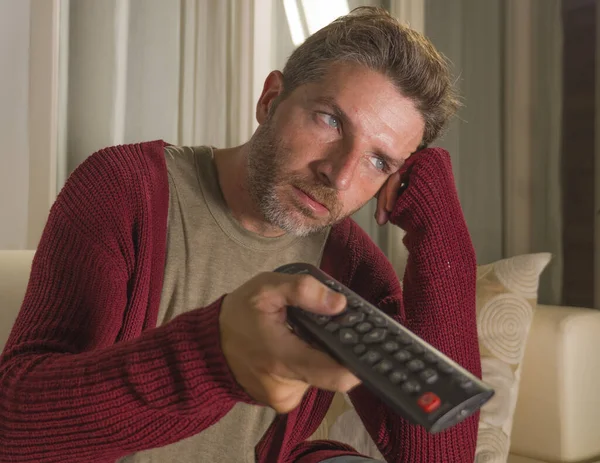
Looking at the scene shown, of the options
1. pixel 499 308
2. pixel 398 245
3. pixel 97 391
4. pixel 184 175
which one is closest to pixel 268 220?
pixel 184 175

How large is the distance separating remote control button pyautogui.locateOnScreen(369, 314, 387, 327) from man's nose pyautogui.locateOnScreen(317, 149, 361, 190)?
0.36m

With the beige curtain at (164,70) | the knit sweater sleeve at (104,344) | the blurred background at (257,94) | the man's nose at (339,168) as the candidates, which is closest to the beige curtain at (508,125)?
the blurred background at (257,94)

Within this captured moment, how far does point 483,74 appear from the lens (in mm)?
1621

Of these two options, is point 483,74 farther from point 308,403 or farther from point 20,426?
point 20,426

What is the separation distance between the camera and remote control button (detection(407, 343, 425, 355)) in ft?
1.41

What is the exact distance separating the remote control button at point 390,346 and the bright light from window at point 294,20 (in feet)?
4.93

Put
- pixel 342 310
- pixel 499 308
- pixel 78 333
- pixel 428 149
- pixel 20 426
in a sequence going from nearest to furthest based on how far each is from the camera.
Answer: pixel 342 310, pixel 20 426, pixel 78 333, pixel 428 149, pixel 499 308

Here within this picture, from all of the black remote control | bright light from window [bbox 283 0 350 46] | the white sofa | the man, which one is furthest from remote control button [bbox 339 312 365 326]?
bright light from window [bbox 283 0 350 46]

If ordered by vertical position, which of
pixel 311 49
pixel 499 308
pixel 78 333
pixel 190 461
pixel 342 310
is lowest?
pixel 190 461

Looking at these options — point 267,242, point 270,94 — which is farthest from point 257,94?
point 267,242

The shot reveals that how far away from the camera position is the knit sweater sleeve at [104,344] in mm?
476

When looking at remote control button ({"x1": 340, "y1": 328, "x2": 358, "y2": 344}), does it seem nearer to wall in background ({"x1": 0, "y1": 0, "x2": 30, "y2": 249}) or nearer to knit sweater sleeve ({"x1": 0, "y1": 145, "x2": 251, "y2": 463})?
knit sweater sleeve ({"x1": 0, "y1": 145, "x2": 251, "y2": 463})

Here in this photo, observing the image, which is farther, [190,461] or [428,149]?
[428,149]

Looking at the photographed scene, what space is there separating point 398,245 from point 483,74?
1.66ft
